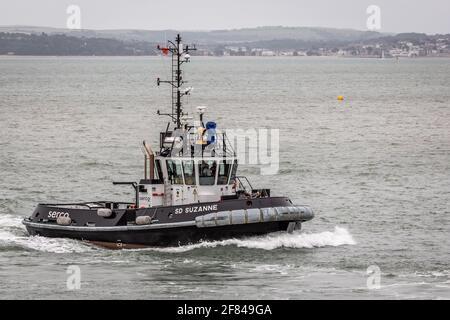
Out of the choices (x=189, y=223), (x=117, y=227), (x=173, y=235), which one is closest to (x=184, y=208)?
(x=189, y=223)

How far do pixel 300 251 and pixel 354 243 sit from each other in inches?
97.2

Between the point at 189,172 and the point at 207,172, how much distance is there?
23.1 inches

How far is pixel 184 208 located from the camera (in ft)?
112

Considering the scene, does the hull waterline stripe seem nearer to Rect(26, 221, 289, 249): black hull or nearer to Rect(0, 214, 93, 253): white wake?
Rect(26, 221, 289, 249): black hull

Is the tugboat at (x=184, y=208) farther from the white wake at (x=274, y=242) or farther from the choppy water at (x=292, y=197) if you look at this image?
the choppy water at (x=292, y=197)

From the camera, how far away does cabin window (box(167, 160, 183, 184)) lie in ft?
116

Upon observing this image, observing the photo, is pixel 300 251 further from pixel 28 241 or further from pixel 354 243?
pixel 28 241

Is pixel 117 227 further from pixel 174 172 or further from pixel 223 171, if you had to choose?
pixel 223 171

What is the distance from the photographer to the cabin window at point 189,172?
35.1 m

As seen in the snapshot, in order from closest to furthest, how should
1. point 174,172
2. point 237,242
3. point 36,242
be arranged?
1. point 237,242
2. point 174,172
3. point 36,242

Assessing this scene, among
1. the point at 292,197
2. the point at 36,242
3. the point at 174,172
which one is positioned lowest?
the point at 36,242

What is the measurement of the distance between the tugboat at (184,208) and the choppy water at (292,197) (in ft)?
1.60

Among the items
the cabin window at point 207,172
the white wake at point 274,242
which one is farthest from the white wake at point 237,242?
the cabin window at point 207,172
